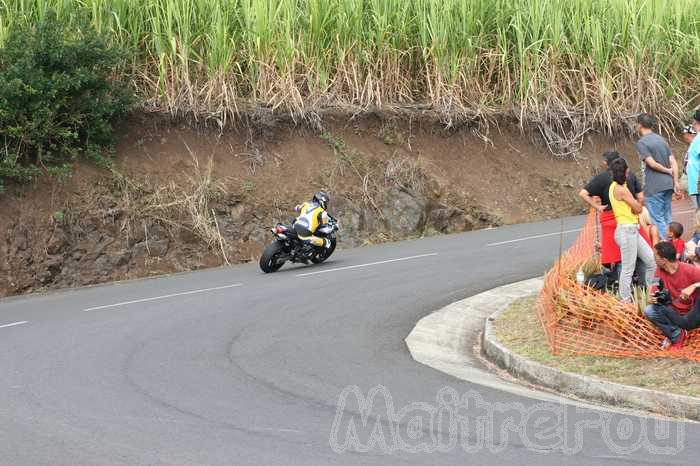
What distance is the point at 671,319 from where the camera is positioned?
10031mm

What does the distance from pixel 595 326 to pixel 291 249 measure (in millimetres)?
8735

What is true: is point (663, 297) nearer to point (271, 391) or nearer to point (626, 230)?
point (626, 230)

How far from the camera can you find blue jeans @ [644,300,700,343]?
9.91 metres

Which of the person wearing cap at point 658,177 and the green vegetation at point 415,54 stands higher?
the green vegetation at point 415,54

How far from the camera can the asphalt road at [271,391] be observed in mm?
7398

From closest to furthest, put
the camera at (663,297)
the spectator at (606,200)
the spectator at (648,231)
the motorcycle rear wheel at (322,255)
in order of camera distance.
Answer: the camera at (663,297), the spectator at (606,200), the spectator at (648,231), the motorcycle rear wheel at (322,255)

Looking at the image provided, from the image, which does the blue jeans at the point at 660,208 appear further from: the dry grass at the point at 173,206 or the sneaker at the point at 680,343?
the dry grass at the point at 173,206

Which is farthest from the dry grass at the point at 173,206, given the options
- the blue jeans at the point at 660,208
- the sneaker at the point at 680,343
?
the sneaker at the point at 680,343

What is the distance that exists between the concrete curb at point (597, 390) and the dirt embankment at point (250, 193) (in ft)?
39.1

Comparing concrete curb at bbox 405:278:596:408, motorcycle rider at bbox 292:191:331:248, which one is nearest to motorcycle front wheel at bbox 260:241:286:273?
motorcycle rider at bbox 292:191:331:248

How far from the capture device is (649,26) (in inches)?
1152

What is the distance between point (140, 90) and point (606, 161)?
14.7 m

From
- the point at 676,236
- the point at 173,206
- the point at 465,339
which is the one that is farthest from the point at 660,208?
the point at 173,206

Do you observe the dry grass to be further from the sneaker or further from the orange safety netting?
the sneaker
